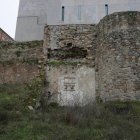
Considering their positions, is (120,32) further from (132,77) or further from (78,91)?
(78,91)

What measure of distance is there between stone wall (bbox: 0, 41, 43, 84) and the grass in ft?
13.2

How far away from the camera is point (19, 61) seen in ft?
59.4

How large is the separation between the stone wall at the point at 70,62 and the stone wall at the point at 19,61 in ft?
3.47

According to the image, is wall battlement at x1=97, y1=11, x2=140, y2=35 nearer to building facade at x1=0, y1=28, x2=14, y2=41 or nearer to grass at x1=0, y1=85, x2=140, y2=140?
grass at x1=0, y1=85, x2=140, y2=140

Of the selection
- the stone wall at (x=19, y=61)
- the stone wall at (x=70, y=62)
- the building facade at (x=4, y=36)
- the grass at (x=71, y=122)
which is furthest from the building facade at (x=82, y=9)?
the grass at (x=71, y=122)

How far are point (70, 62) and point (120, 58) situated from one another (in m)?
2.60

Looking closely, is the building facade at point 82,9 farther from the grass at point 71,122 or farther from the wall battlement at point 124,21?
the grass at point 71,122

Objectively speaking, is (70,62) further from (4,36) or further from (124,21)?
(4,36)

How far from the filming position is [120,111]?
12.8 metres

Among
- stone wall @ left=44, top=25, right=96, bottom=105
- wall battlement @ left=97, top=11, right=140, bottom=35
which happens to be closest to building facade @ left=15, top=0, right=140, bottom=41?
stone wall @ left=44, top=25, right=96, bottom=105

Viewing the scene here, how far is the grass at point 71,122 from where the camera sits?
9948mm

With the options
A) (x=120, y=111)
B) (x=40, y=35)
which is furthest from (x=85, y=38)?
(x=40, y=35)

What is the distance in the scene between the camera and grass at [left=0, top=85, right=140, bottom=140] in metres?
9.95

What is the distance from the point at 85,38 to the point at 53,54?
1580mm
